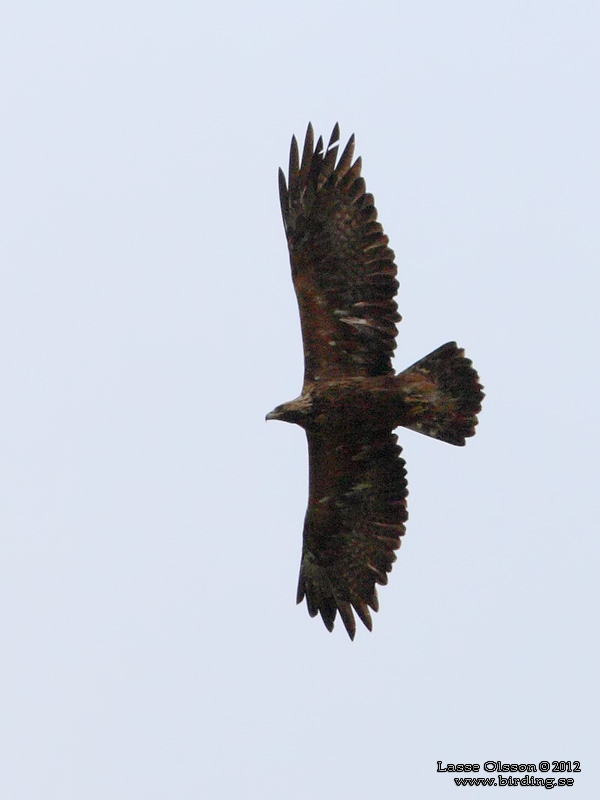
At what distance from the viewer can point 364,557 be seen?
1332 centimetres

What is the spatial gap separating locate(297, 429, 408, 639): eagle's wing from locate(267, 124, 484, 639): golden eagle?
2 centimetres

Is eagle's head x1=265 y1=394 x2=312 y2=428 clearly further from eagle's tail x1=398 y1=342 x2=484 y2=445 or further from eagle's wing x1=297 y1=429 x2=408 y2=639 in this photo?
eagle's tail x1=398 y1=342 x2=484 y2=445

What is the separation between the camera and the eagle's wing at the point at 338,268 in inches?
501

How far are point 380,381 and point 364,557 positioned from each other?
62.9 inches

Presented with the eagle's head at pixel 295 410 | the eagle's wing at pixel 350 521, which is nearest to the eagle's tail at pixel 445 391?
the eagle's wing at pixel 350 521

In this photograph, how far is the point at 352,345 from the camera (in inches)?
504

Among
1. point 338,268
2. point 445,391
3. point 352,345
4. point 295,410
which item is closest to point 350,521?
point 295,410

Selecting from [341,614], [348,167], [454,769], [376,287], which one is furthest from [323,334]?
[454,769]

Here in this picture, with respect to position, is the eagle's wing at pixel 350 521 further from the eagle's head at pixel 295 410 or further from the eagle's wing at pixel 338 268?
the eagle's wing at pixel 338 268

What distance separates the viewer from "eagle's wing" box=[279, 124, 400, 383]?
12719 millimetres

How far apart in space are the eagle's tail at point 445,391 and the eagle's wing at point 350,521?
0.40 m

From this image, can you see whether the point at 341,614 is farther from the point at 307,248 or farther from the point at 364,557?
the point at 307,248

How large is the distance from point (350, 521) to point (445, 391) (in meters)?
1.40

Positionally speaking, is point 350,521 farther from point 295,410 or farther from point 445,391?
point 445,391
